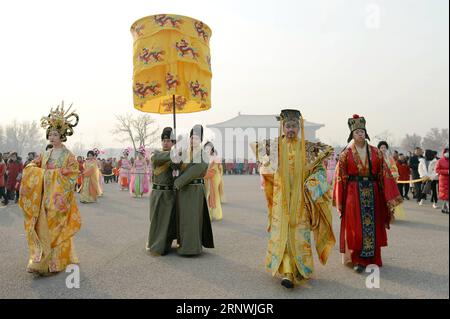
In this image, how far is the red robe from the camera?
15.9 ft

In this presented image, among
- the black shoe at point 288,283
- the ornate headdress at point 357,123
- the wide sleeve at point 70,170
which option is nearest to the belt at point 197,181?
the wide sleeve at point 70,170

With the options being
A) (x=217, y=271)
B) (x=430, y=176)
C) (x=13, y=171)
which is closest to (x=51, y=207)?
(x=217, y=271)

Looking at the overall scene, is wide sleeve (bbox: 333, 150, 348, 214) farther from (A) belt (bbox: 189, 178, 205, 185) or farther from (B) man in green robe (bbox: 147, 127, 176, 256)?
(B) man in green robe (bbox: 147, 127, 176, 256)

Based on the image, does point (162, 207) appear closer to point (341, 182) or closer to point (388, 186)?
point (341, 182)

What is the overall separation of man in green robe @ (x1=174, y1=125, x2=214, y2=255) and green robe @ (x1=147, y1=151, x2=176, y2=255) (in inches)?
4.8

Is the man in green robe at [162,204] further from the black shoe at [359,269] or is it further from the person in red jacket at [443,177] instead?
the person in red jacket at [443,177]

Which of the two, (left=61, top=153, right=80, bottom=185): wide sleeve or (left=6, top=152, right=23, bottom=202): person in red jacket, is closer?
(left=61, top=153, right=80, bottom=185): wide sleeve

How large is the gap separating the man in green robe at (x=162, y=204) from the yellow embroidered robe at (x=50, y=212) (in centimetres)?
116

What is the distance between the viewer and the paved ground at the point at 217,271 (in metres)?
3.99

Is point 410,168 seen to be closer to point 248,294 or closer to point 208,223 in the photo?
point 208,223

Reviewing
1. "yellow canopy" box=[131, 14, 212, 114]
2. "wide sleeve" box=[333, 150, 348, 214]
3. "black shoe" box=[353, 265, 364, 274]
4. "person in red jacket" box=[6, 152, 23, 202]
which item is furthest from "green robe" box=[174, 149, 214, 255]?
"person in red jacket" box=[6, 152, 23, 202]

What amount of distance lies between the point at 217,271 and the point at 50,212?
7.36ft

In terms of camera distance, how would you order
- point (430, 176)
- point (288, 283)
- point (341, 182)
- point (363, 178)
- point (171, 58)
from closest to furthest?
point (288, 283) < point (363, 178) < point (341, 182) < point (171, 58) < point (430, 176)

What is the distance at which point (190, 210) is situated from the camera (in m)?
5.60
